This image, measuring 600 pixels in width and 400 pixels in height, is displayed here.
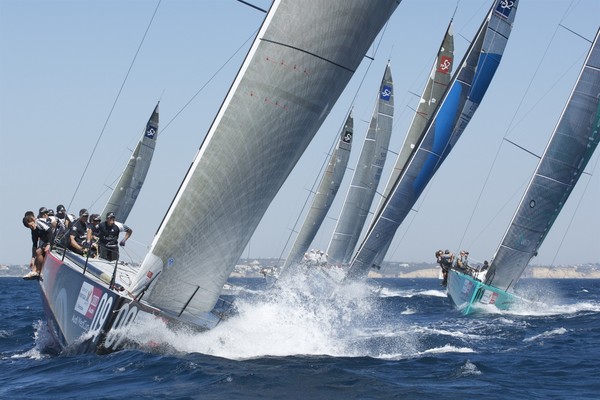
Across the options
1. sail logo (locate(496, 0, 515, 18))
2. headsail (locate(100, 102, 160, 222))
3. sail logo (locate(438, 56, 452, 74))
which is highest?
sail logo (locate(496, 0, 515, 18))

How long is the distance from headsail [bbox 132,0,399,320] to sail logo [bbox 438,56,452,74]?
56.4 ft

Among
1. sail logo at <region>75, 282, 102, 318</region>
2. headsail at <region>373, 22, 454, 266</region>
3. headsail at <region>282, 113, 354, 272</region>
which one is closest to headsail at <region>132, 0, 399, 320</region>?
sail logo at <region>75, 282, 102, 318</region>

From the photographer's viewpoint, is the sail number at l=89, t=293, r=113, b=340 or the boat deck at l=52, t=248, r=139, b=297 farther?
the boat deck at l=52, t=248, r=139, b=297

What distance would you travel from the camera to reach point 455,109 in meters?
22.8

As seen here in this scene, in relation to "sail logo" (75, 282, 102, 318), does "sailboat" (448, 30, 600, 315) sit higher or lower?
higher

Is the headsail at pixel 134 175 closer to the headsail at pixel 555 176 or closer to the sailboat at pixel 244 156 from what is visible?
the headsail at pixel 555 176

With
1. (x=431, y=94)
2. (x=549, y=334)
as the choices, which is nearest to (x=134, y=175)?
(x=431, y=94)

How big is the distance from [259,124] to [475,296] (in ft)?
48.8

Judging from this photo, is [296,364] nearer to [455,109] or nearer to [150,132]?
[455,109]

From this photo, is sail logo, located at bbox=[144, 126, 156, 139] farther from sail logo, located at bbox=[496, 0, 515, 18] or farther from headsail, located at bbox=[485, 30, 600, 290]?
sail logo, located at bbox=[496, 0, 515, 18]

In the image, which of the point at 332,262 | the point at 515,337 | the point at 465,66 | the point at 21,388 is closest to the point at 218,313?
the point at 21,388

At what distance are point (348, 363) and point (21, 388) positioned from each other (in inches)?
152

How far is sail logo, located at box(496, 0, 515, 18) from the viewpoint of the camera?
77.2 feet

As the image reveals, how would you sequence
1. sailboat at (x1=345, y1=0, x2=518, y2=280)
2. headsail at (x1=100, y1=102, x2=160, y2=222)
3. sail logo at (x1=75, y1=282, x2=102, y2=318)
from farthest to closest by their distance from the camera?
headsail at (x1=100, y1=102, x2=160, y2=222) → sailboat at (x1=345, y1=0, x2=518, y2=280) → sail logo at (x1=75, y1=282, x2=102, y2=318)
